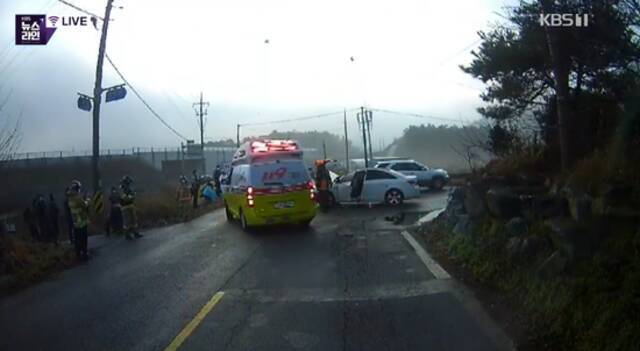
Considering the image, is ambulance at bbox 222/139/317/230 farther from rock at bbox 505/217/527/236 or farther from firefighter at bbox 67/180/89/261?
rock at bbox 505/217/527/236

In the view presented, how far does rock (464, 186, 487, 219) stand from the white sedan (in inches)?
422

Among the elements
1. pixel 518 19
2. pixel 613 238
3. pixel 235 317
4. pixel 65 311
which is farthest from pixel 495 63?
pixel 65 311

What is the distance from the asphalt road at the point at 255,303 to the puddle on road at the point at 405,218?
10.4 ft

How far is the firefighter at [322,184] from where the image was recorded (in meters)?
21.6

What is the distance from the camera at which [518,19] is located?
39.6ft

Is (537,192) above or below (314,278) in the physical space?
above

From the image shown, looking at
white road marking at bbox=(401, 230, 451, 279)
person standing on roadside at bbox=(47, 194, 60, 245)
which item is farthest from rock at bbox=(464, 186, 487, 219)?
person standing on roadside at bbox=(47, 194, 60, 245)

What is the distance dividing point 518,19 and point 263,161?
770cm

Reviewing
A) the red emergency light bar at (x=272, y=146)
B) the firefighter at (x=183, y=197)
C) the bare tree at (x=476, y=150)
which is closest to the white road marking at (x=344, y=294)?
the bare tree at (x=476, y=150)

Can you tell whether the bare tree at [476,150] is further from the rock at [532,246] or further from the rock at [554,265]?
the rock at [554,265]

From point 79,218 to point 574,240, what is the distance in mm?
10394

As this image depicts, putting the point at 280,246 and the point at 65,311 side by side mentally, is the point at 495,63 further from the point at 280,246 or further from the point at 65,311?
the point at 65,311

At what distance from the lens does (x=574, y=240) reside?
6699 millimetres

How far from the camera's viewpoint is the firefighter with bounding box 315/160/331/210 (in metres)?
21.6
